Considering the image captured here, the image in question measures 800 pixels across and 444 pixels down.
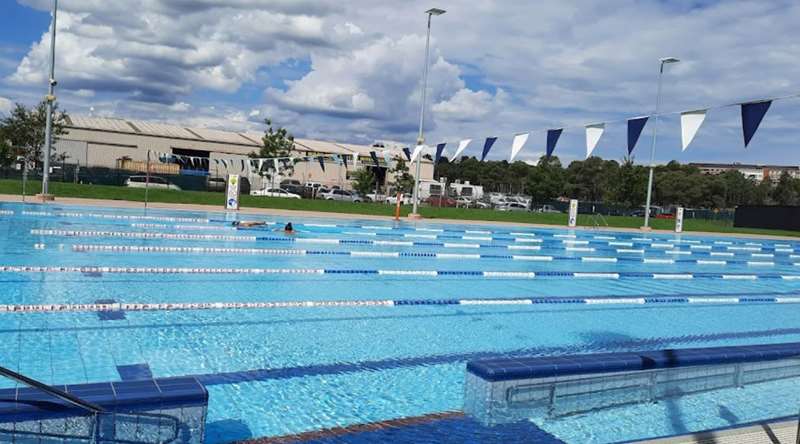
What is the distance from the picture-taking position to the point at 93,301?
7410 mm

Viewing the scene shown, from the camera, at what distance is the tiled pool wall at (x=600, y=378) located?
425 centimetres

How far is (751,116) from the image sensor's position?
33.2 feet

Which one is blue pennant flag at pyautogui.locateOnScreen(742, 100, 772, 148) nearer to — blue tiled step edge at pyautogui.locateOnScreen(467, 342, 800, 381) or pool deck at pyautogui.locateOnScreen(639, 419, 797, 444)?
blue tiled step edge at pyautogui.locateOnScreen(467, 342, 800, 381)

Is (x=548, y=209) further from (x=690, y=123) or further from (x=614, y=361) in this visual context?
(x=614, y=361)

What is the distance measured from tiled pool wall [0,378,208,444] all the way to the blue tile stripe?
392cm

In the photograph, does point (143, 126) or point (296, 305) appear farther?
point (143, 126)

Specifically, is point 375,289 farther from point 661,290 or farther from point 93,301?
point 661,290

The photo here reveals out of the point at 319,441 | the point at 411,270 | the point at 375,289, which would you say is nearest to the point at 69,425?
the point at 319,441

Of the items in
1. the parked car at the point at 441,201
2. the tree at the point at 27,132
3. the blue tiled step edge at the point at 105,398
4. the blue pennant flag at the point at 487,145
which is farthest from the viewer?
the parked car at the point at 441,201

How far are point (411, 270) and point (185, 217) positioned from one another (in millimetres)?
9682

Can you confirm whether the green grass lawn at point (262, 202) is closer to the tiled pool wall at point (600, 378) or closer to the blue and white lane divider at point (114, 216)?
the blue and white lane divider at point (114, 216)

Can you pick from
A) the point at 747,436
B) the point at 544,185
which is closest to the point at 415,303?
the point at 747,436

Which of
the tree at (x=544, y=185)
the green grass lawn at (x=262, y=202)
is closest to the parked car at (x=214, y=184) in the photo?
the green grass lawn at (x=262, y=202)

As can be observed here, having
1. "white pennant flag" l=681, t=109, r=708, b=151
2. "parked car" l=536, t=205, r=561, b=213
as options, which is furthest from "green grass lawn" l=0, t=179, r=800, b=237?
"white pennant flag" l=681, t=109, r=708, b=151
